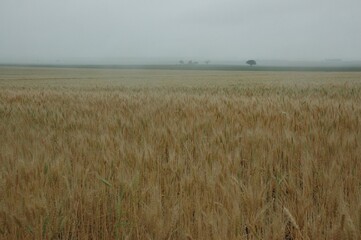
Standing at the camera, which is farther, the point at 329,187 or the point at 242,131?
the point at 242,131

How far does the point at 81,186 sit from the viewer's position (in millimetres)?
1836

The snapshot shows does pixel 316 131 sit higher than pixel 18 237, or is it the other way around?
pixel 316 131

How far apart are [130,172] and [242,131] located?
1381 mm

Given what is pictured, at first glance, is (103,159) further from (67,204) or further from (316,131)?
(316,131)

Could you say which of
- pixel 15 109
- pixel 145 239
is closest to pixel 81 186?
pixel 145 239

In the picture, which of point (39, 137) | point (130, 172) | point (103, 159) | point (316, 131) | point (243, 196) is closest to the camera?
point (243, 196)

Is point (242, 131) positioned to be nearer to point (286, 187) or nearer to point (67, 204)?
point (286, 187)

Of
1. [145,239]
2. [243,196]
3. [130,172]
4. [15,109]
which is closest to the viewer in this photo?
[145,239]

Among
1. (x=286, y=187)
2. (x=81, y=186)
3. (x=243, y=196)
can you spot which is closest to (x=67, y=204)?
(x=81, y=186)

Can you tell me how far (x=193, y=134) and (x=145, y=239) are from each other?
1.82m

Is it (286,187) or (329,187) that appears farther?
(286,187)

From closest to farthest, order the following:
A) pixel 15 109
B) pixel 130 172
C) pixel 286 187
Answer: pixel 286 187 → pixel 130 172 → pixel 15 109

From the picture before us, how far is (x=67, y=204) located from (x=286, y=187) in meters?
1.28

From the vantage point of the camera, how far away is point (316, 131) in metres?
2.88
